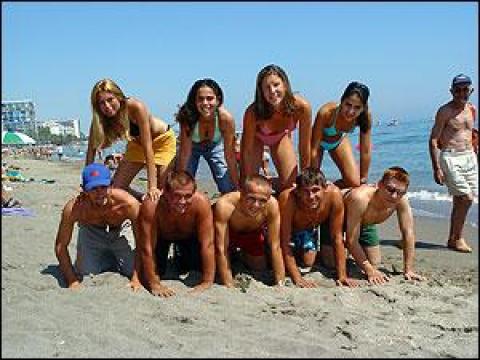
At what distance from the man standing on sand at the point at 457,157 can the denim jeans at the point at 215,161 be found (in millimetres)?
2434

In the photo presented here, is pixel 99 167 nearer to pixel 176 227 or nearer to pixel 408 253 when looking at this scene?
pixel 176 227

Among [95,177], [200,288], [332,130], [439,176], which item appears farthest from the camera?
[439,176]

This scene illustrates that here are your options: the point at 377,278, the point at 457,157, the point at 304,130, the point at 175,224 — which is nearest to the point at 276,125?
the point at 304,130

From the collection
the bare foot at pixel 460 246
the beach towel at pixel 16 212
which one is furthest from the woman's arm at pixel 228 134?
the beach towel at pixel 16 212

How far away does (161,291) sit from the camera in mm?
4668

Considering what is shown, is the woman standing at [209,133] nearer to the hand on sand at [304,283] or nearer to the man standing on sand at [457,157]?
the hand on sand at [304,283]

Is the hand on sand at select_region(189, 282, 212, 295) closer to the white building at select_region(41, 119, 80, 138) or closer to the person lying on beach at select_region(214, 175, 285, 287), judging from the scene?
the person lying on beach at select_region(214, 175, 285, 287)

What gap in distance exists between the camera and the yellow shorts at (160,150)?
5793mm

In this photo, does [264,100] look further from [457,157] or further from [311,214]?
[457,157]

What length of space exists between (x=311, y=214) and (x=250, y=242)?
640 millimetres

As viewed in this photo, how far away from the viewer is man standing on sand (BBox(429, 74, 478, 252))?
6.64 meters

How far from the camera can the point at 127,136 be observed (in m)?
5.45

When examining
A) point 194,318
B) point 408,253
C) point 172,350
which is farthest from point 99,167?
point 408,253

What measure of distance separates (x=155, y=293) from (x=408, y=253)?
235 centimetres
